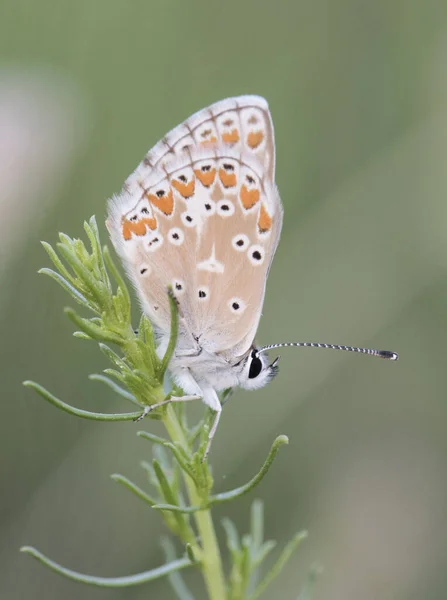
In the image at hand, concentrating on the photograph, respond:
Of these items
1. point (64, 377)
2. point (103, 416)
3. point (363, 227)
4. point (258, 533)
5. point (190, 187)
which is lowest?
point (258, 533)

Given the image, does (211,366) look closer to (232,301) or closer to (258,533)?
(232,301)

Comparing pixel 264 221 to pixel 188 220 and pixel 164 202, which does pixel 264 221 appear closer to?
pixel 188 220

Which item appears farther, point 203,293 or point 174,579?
point 203,293

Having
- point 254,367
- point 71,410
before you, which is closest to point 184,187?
point 254,367

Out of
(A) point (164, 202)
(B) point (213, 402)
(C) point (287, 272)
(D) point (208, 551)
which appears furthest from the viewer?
(C) point (287, 272)

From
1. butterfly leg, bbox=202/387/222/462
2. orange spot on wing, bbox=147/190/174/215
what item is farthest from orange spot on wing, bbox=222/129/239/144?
butterfly leg, bbox=202/387/222/462

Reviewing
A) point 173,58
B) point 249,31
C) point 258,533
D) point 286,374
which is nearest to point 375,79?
point 249,31

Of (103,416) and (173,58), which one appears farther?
(173,58)
